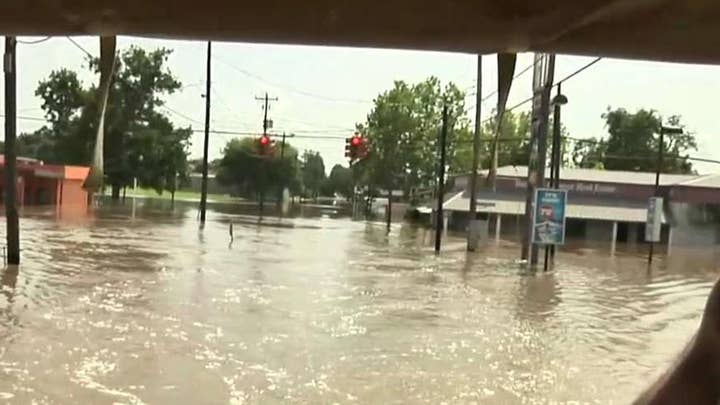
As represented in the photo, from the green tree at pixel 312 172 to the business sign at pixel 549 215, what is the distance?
65.0 m

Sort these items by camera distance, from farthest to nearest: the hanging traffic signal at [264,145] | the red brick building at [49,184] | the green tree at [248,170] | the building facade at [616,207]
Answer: the green tree at [248,170], the red brick building at [49,184], the building facade at [616,207], the hanging traffic signal at [264,145]

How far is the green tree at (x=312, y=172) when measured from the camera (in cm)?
8844

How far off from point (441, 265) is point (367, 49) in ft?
73.3

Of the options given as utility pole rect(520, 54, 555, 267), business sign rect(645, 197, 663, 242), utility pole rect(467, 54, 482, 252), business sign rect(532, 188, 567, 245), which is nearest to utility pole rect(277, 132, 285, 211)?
utility pole rect(467, 54, 482, 252)

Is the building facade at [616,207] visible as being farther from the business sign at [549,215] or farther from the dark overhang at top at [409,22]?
the dark overhang at top at [409,22]

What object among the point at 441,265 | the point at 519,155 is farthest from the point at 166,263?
the point at 519,155

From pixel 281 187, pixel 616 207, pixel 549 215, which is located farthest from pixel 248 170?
pixel 549 215

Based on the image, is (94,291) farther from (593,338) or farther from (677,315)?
(677,315)

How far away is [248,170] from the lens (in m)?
72.5

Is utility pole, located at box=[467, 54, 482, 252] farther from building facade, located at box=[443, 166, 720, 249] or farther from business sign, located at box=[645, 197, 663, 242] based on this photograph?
building facade, located at box=[443, 166, 720, 249]

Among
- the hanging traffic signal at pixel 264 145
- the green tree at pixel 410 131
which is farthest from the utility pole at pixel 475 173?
the green tree at pixel 410 131

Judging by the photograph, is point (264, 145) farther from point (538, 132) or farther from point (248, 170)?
point (248, 170)

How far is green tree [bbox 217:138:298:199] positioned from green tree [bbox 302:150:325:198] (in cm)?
1058

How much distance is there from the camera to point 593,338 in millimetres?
12086
